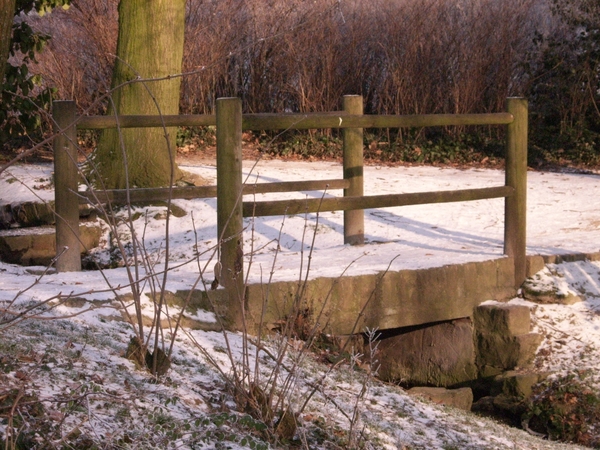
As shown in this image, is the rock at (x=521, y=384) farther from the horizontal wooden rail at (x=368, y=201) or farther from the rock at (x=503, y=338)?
the horizontal wooden rail at (x=368, y=201)

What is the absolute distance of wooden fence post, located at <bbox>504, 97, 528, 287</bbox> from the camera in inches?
252

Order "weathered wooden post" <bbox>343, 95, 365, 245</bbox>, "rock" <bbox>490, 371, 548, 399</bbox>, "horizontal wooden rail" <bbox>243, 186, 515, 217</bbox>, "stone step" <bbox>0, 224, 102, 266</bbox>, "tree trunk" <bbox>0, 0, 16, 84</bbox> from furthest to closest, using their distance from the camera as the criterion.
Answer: "stone step" <bbox>0, 224, 102, 266</bbox>
"weathered wooden post" <bbox>343, 95, 365, 245</bbox>
"rock" <bbox>490, 371, 548, 399</bbox>
"horizontal wooden rail" <bbox>243, 186, 515, 217</bbox>
"tree trunk" <bbox>0, 0, 16, 84</bbox>

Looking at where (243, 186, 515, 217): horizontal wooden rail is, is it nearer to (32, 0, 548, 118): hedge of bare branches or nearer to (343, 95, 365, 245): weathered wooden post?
(343, 95, 365, 245): weathered wooden post

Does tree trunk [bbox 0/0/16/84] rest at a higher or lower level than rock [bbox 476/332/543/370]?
higher

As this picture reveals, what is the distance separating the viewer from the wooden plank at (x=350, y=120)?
5602 mm

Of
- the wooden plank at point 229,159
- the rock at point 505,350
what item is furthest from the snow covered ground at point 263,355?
the wooden plank at point 229,159

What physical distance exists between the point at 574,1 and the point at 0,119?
908 centimetres

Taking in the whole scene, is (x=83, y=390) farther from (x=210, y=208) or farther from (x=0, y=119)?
(x=0, y=119)

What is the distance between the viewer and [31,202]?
28.7 feet

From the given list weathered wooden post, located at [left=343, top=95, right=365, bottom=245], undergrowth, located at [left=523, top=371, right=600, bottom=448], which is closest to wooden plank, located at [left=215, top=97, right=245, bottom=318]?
weathered wooden post, located at [left=343, top=95, right=365, bottom=245]

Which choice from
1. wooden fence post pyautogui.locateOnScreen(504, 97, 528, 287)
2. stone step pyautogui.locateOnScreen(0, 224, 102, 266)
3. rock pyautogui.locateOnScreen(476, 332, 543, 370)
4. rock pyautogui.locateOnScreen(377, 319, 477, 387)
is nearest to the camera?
rock pyautogui.locateOnScreen(476, 332, 543, 370)

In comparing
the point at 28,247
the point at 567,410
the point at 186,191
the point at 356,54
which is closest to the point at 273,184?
the point at 186,191

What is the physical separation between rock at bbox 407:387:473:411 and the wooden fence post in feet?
3.68

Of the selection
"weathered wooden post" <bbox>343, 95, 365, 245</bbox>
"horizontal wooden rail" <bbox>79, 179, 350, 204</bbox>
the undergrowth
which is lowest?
the undergrowth
